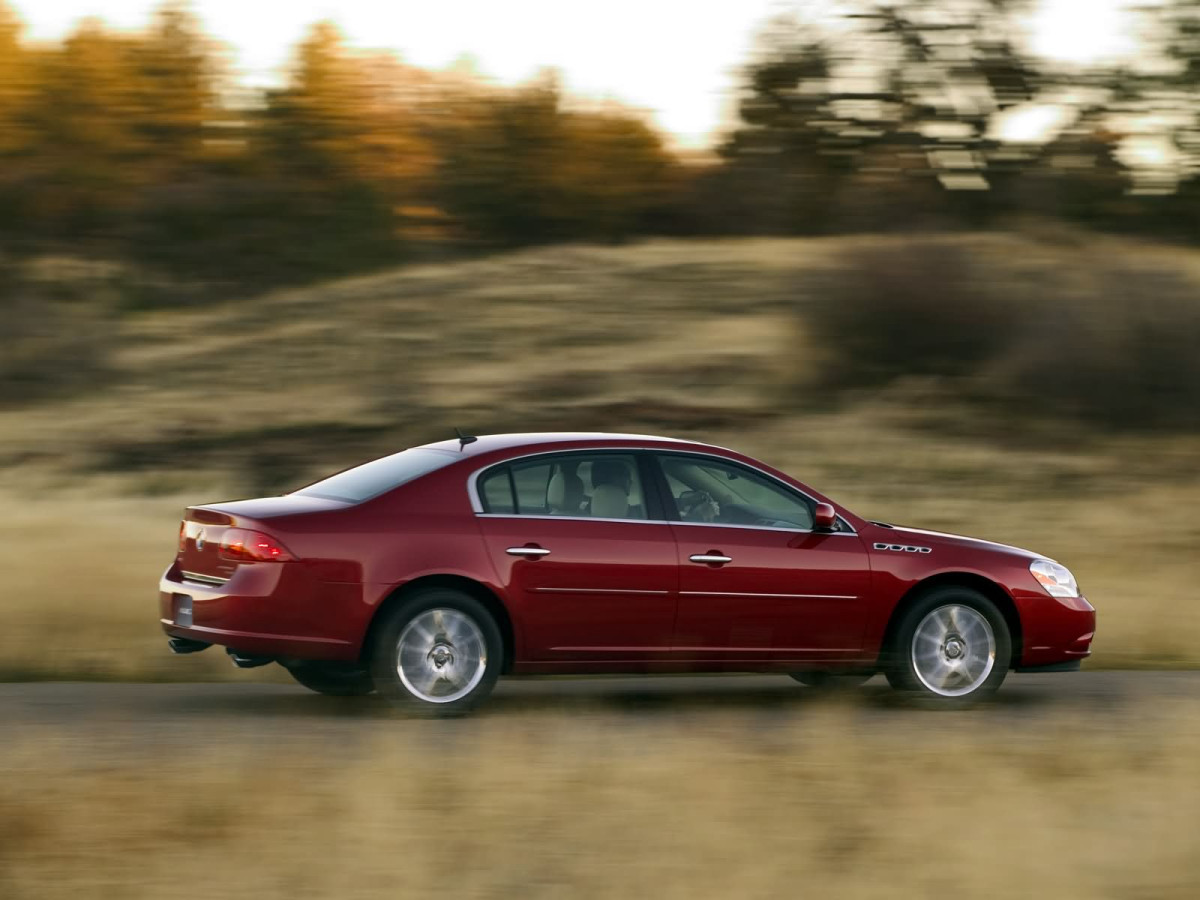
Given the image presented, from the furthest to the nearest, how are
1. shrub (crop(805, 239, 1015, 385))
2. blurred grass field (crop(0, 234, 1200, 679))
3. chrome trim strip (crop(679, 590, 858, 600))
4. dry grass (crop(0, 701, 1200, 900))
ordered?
shrub (crop(805, 239, 1015, 385)), blurred grass field (crop(0, 234, 1200, 679)), chrome trim strip (crop(679, 590, 858, 600)), dry grass (crop(0, 701, 1200, 900))

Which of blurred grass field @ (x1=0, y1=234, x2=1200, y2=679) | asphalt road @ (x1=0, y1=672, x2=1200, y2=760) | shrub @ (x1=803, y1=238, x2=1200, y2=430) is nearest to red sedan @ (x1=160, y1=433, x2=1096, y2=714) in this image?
asphalt road @ (x1=0, y1=672, x2=1200, y2=760)

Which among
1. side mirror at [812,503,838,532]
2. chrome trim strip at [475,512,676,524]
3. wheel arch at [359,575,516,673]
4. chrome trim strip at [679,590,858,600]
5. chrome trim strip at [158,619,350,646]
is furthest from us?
side mirror at [812,503,838,532]

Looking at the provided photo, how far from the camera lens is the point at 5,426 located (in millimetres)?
26562

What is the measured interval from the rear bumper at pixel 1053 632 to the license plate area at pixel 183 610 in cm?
444

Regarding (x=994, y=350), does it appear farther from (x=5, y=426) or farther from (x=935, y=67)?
(x=5, y=426)

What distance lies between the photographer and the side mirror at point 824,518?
9.52m

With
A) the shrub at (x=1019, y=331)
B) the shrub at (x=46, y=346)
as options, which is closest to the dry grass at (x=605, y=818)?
the shrub at (x=1019, y=331)

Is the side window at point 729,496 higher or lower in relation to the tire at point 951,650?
higher

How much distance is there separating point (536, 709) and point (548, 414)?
51.6 ft

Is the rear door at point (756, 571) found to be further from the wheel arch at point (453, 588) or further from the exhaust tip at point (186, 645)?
the exhaust tip at point (186, 645)

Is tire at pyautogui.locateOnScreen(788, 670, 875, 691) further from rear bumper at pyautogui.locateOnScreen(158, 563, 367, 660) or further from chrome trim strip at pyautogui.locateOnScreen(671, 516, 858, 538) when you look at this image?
rear bumper at pyautogui.locateOnScreen(158, 563, 367, 660)

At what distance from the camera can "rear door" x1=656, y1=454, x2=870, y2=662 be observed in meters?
9.25

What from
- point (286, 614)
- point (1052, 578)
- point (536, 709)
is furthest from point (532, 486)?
point (1052, 578)

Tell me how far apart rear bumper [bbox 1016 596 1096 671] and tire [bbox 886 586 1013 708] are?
123mm
